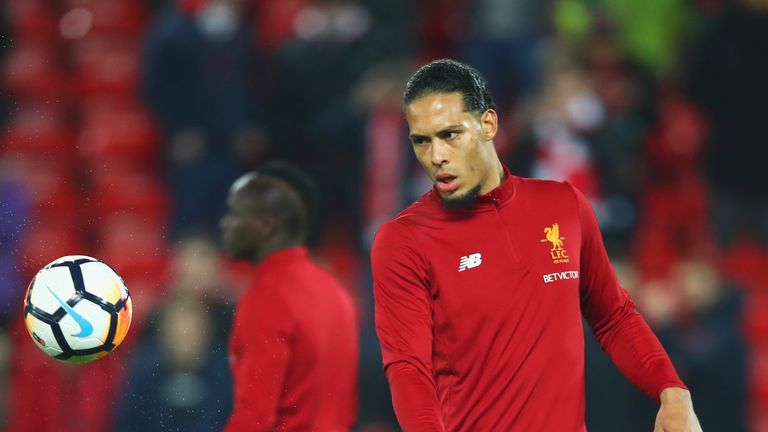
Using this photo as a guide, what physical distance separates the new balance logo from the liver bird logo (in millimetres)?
226

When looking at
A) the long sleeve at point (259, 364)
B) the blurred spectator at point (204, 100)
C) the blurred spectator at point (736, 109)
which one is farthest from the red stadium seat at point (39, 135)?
the long sleeve at point (259, 364)

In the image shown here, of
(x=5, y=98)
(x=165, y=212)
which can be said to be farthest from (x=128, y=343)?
(x=5, y=98)

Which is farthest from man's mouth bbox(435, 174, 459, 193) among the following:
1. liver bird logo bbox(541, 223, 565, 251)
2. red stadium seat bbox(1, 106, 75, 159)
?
red stadium seat bbox(1, 106, 75, 159)

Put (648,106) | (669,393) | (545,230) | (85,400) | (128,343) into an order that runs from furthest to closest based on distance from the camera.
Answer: (648,106)
(85,400)
(128,343)
(545,230)
(669,393)

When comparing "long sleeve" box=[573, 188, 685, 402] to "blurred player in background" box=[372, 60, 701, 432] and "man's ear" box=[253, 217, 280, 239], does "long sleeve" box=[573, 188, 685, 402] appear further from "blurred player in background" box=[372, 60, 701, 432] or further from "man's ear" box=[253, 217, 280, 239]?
"man's ear" box=[253, 217, 280, 239]

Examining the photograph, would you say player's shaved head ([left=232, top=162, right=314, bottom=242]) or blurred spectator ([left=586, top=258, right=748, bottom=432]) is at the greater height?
player's shaved head ([left=232, top=162, right=314, bottom=242])

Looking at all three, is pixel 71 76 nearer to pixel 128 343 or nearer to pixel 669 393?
pixel 128 343

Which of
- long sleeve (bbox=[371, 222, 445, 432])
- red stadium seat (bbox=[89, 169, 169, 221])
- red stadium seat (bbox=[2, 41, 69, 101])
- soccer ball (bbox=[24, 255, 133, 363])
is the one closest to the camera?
long sleeve (bbox=[371, 222, 445, 432])

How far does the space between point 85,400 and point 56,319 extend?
3851 mm

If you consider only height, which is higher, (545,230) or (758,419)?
(545,230)

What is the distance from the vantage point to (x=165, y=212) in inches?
356

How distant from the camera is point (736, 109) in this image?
887cm

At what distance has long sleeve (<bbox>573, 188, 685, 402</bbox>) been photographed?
3.88 m

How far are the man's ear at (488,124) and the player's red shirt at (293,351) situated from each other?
1347 mm
